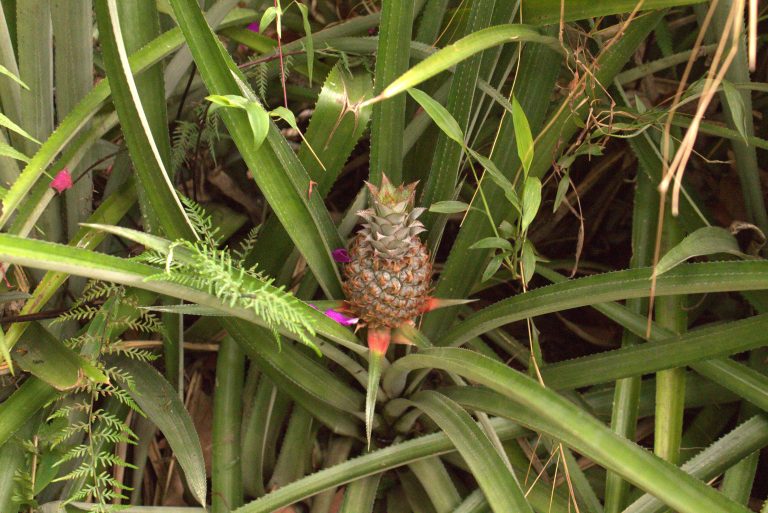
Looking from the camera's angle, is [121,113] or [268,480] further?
[268,480]

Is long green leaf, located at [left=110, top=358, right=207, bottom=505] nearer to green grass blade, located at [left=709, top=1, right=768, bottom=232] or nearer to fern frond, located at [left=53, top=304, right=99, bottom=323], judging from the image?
fern frond, located at [left=53, top=304, right=99, bottom=323]

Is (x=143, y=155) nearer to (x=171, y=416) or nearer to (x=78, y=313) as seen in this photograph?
(x=78, y=313)

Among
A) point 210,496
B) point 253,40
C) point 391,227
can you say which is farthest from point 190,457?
point 253,40

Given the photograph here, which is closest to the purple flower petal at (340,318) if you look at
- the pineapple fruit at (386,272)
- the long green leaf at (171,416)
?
the pineapple fruit at (386,272)

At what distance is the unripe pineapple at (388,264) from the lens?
0.82 metres

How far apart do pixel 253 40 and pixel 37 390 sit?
0.67m

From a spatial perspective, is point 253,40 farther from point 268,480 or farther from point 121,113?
point 268,480

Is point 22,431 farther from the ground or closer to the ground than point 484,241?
closer to the ground

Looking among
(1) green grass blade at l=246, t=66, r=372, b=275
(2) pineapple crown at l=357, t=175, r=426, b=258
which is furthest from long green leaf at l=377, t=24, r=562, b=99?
(1) green grass blade at l=246, t=66, r=372, b=275

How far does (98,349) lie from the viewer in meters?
0.96

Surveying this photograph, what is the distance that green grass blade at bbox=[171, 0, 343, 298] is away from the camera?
77 cm

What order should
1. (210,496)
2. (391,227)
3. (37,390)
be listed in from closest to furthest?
(391,227)
(37,390)
(210,496)

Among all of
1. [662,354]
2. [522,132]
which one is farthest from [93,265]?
[662,354]

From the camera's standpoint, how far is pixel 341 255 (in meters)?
0.93
